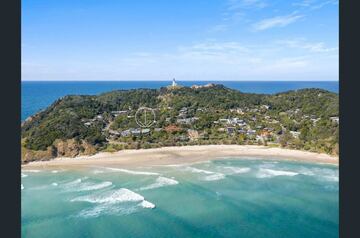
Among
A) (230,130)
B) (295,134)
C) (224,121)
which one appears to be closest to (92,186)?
(230,130)

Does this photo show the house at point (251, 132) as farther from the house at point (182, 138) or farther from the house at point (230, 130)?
the house at point (182, 138)

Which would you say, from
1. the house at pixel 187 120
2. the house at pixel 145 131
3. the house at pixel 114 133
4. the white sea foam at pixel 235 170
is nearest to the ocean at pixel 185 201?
the white sea foam at pixel 235 170

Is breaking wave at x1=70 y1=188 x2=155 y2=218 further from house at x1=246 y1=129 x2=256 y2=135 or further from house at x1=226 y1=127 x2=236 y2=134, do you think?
house at x1=246 y1=129 x2=256 y2=135

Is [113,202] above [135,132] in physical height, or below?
below

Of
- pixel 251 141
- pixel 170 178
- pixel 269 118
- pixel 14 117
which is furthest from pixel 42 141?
pixel 14 117

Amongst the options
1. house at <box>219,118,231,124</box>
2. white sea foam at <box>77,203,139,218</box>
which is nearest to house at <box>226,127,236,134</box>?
house at <box>219,118,231,124</box>

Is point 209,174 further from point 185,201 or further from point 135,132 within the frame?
point 135,132
